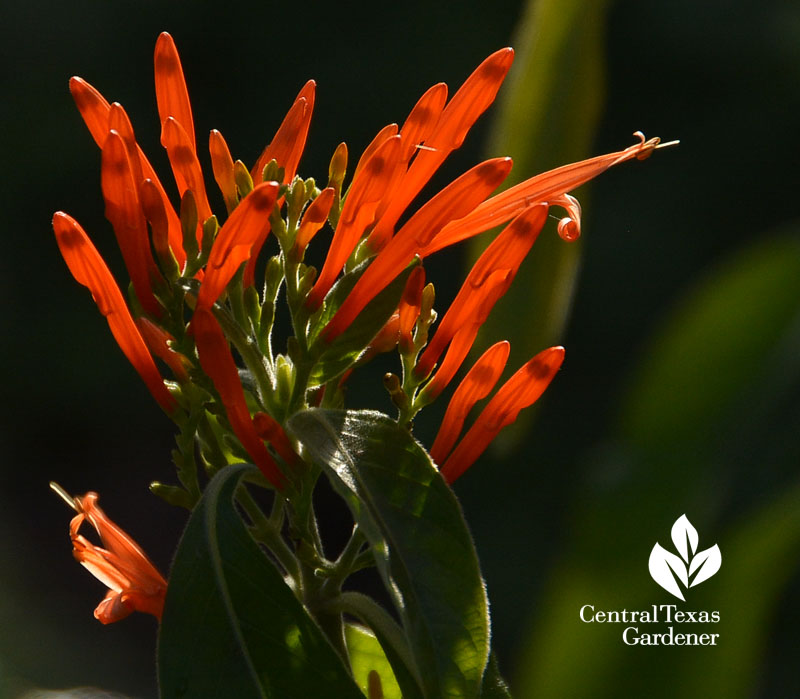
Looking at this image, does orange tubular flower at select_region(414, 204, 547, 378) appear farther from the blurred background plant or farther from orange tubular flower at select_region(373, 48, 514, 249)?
the blurred background plant

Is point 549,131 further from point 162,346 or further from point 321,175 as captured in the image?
point 321,175

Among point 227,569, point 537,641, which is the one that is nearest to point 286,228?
point 227,569

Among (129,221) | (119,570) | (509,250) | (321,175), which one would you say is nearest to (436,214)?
(509,250)

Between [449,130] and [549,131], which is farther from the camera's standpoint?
[549,131]

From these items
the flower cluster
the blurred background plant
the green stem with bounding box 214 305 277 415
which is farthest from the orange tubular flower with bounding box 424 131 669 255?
the blurred background plant

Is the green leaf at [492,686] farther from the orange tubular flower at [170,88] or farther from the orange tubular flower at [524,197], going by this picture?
the orange tubular flower at [170,88]
